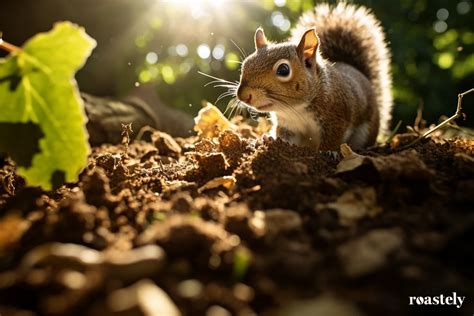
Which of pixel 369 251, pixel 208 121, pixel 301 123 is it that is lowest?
pixel 369 251

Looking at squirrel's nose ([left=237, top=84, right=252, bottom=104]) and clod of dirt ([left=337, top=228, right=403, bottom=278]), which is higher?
squirrel's nose ([left=237, top=84, right=252, bottom=104])

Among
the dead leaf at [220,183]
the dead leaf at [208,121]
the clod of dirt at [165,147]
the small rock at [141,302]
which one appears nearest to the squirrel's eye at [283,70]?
the dead leaf at [208,121]

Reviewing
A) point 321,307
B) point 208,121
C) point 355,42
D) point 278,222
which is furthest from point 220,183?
point 355,42

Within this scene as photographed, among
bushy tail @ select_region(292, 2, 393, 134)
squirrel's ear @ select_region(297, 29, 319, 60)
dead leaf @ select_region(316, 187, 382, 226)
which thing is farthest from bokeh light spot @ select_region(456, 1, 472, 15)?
dead leaf @ select_region(316, 187, 382, 226)

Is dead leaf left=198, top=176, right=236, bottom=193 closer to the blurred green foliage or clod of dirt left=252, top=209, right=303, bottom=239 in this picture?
clod of dirt left=252, top=209, right=303, bottom=239

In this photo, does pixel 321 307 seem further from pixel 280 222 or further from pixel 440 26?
pixel 440 26
